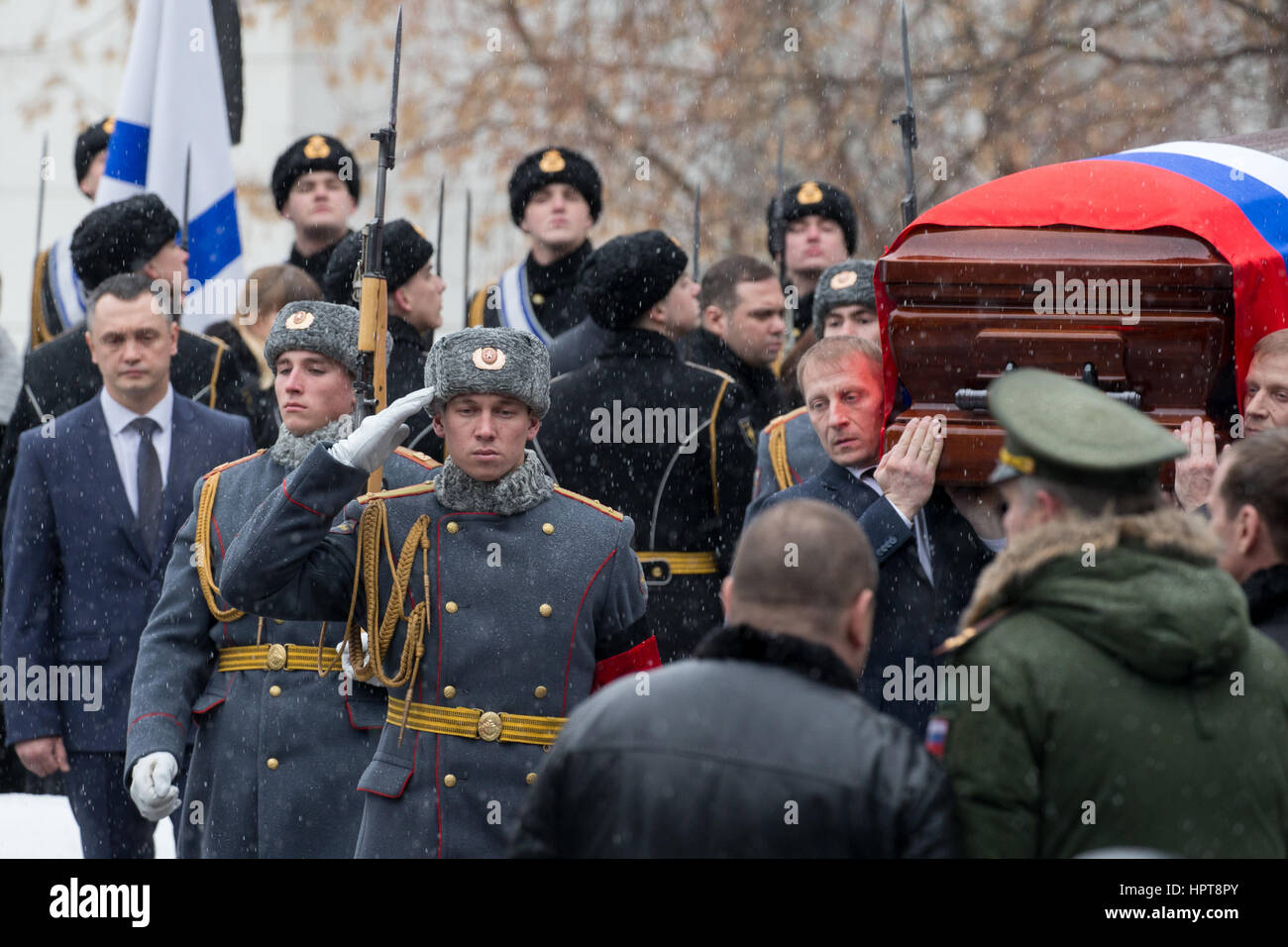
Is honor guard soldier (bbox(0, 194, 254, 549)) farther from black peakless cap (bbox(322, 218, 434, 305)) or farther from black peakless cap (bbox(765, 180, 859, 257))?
black peakless cap (bbox(765, 180, 859, 257))

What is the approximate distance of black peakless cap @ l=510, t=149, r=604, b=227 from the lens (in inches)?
294

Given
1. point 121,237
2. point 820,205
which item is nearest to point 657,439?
point 820,205

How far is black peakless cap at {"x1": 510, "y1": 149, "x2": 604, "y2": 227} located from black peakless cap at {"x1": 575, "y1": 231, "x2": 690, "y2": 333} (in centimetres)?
145

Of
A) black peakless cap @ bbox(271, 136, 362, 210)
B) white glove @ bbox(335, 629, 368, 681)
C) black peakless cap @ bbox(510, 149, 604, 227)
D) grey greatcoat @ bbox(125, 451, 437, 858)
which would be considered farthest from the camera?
black peakless cap @ bbox(271, 136, 362, 210)

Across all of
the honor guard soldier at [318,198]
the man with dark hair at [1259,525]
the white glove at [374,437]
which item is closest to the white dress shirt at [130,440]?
the honor guard soldier at [318,198]

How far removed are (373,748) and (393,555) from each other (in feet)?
2.55

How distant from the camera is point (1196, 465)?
4.28 meters

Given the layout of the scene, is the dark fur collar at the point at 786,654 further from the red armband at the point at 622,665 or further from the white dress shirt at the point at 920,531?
the white dress shirt at the point at 920,531

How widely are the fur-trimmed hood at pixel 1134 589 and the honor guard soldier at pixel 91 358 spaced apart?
14.2ft

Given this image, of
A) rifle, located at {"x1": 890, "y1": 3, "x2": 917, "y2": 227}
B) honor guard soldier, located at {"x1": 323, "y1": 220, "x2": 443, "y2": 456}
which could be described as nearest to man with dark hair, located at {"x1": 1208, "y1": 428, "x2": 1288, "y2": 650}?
rifle, located at {"x1": 890, "y1": 3, "x2": 917, "y2": 227}

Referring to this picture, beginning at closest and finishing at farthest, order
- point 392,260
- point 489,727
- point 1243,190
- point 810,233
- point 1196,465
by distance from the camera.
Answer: point 489,727
point 1196,465
point 1243,190
point 392,260
point 810,233

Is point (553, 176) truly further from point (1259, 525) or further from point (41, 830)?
point (1259, 525)

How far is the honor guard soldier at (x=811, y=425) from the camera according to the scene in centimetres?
595

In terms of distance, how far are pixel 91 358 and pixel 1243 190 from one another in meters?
3.98
